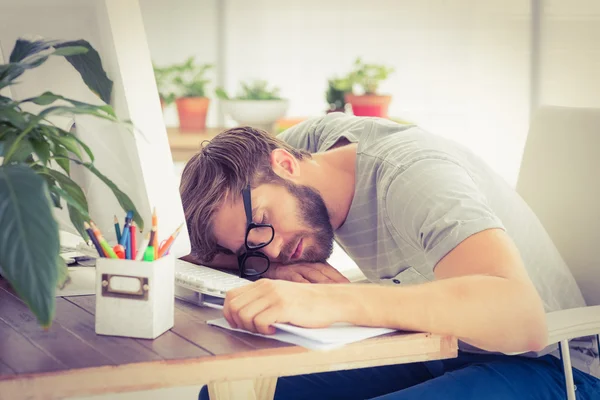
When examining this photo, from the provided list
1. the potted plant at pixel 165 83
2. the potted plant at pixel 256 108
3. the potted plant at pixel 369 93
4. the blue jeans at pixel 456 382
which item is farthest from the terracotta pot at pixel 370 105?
the blue jeans at pixel 456 382

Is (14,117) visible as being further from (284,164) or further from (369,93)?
(369,93)

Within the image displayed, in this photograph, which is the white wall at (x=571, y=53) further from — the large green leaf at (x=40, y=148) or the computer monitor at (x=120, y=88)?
the large green leaf at (x=40, y=148)

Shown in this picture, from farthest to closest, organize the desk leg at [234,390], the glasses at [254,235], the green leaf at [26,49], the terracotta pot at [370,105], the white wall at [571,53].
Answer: the terracotta pot at [370,105] → the white wall at [571,53] → the glasses at [254,235] → the desk leg at [234,390] → the green leaf at [26,49]

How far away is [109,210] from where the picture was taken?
Result: 1260 millimetres

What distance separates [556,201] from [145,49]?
101 centimetres

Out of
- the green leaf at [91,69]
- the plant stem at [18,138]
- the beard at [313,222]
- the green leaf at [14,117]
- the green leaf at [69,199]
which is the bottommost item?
the beard at [313,222]

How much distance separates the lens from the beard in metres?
1.50

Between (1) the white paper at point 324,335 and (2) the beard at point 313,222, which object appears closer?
(1) the white paper at point 324,335

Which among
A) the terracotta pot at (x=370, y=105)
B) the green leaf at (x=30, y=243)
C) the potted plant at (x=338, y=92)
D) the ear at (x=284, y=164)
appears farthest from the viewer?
the potted plant at (x=338, y=92)

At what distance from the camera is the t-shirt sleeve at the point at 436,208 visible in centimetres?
112

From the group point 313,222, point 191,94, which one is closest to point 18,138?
point 313,222

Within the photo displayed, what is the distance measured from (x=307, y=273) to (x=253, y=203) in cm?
17

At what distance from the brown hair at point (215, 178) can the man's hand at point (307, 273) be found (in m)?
0.12

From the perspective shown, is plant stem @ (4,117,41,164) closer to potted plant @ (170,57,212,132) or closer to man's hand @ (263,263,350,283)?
man's hand @ (263,263,350,283)
